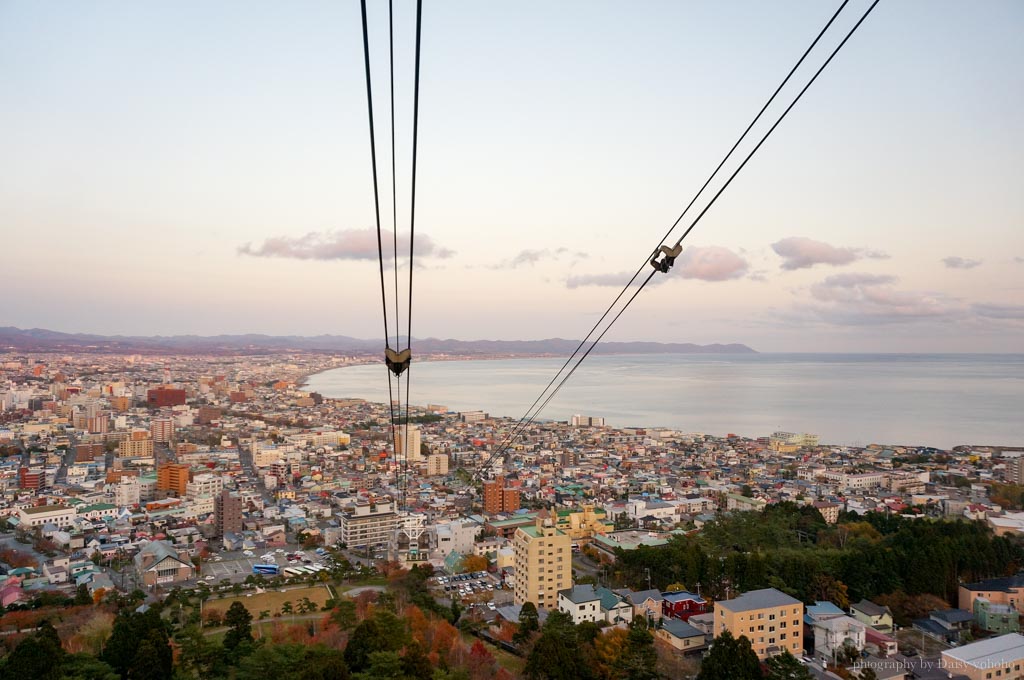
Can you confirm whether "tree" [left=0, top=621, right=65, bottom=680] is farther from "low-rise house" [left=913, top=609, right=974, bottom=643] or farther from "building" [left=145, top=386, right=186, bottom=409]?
"building" [left=145, top=386, right=186, bottom=409]

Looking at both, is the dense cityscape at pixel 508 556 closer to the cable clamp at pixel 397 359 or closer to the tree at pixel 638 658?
the tree at pixel 638 658

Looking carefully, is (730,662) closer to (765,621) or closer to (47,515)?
(765,621)

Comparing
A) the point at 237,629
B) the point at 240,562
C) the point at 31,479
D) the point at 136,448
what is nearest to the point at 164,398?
the point at 136,448

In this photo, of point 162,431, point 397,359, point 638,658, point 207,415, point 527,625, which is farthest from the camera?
point 207,415

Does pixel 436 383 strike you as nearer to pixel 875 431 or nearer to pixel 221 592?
pixel 875 431

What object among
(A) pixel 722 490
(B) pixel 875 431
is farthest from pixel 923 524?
(B) pixel 875 431

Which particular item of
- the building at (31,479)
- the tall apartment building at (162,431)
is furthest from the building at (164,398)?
the building at (31,479)

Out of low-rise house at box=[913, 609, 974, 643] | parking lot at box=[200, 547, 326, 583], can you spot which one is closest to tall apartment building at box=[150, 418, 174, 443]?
parking lot at box=[200, 547, 326, 583]
